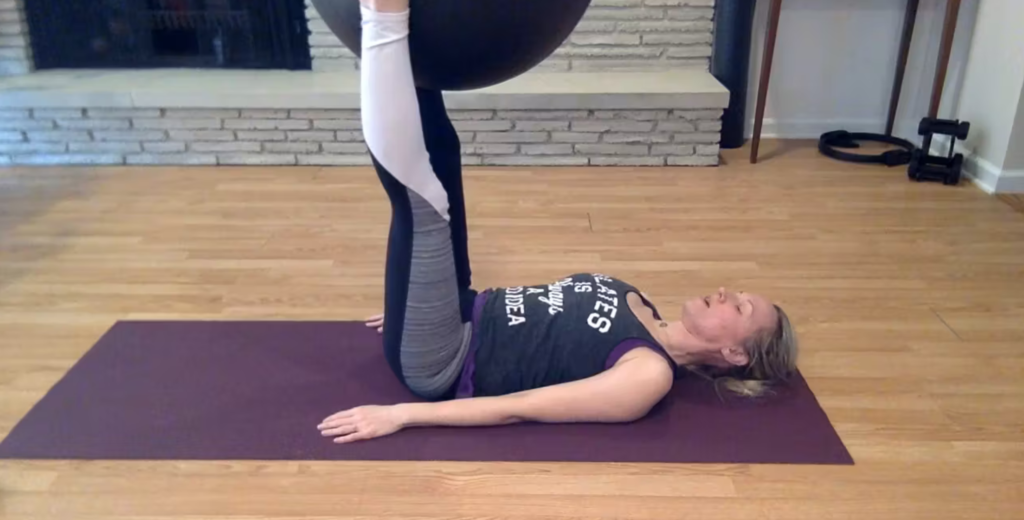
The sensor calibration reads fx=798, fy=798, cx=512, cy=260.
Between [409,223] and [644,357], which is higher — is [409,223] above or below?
above

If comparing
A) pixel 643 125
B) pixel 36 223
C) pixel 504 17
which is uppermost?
pixel 504 17

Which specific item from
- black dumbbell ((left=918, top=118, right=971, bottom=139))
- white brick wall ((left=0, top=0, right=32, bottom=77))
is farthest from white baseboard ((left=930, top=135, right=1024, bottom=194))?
white brick wall ((left=0, top=0, right=32, bottom=77))

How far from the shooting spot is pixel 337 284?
220cm

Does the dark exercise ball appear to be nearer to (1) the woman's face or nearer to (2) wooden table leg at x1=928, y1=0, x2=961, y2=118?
(1) the woman's face

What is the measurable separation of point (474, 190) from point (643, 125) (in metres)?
0.75

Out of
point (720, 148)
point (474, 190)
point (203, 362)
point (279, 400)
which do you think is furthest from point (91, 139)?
point (720, 148)

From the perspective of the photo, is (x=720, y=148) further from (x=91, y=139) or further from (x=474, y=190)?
(x=91, y=139)

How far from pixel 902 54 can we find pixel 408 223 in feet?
8.87

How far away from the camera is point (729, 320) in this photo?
1553 mm

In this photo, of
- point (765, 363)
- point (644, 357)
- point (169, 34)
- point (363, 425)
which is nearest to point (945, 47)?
point (765, 363)

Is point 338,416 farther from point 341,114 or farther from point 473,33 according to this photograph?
point 341,114

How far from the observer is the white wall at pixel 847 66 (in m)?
3.35

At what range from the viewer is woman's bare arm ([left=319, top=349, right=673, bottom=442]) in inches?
58.5

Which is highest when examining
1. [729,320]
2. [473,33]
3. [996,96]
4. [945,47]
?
[473,33]
